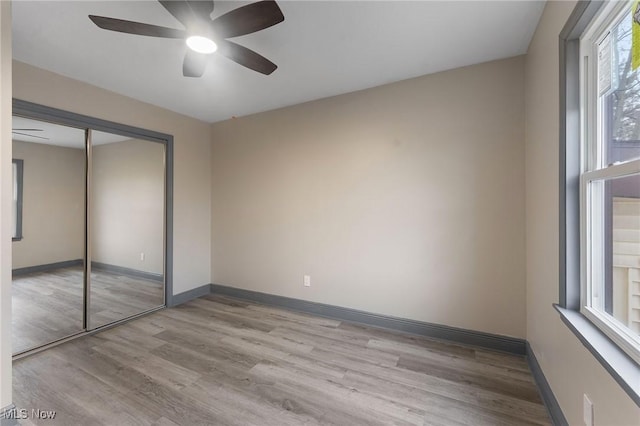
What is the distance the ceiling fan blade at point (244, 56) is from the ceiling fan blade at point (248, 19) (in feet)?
0.22

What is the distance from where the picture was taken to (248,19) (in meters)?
1.43

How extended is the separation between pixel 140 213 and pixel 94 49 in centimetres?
191

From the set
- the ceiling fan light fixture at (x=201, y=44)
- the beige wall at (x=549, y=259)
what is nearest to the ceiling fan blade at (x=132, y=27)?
the ceiling fan light fixture at (x=201, y=44)

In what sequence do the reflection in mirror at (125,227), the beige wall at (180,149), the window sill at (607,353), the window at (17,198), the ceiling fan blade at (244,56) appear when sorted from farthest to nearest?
1. the reflection in mirror at (125,227)
2. the beige wall at (180,149)
3. the window at (17,198)
4. the ceiling fan blade at (244,56)
5. the window sill at (607,353)

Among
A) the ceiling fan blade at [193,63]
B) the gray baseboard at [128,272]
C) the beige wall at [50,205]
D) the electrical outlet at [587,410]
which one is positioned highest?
the ceiling fan blade at [193,63]

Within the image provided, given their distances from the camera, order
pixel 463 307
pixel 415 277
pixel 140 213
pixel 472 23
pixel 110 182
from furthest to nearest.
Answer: pixel 140 213
pixel 110 182
pixel 415 277
pixel 463 307
pixel 472 23

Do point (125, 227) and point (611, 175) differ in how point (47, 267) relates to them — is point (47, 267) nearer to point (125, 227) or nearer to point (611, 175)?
point (125, 227)

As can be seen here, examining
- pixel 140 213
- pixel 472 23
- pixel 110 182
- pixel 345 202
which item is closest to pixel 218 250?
pixel 140 213

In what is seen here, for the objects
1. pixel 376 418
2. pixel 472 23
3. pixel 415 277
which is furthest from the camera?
pixel 415 277

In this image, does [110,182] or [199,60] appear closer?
[199,60]

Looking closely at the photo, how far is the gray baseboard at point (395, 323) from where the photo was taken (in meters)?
2.25

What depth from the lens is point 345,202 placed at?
9.53 ft

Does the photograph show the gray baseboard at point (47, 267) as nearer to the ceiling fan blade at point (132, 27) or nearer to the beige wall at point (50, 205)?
the beige wall at point (50, 205)

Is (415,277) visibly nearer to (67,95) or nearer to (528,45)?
(528,45)
